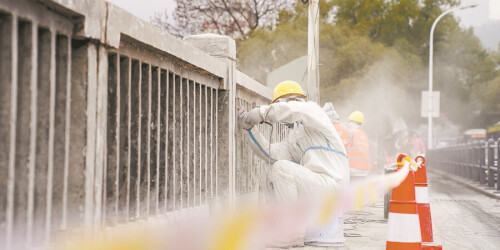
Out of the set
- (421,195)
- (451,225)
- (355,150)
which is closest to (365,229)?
(451,225)

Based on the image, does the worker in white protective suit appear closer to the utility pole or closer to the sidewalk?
the sidewalk

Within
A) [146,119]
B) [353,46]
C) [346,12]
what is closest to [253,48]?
[353,46]

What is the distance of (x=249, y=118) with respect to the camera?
693 centimetres

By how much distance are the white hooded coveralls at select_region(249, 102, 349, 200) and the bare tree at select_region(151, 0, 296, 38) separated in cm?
2809

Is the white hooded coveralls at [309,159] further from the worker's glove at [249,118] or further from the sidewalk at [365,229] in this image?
the sidewalk at [365,229]

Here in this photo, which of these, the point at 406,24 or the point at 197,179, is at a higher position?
the point at 406,24

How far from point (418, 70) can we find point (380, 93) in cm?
550

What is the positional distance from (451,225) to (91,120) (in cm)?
721

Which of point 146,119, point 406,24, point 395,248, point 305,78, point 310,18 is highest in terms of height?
point 406,24

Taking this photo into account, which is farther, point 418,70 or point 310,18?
point 418,70

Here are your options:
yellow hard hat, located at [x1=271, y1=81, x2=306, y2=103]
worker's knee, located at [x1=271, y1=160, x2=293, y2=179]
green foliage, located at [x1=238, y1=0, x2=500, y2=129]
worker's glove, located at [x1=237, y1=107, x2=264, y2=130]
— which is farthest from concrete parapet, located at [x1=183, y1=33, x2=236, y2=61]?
green foliage, located at [x1=238, y1=0, x2=500, y2=129]

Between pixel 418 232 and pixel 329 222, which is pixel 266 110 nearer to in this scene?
pixel 329 222

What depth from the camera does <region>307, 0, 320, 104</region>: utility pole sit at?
11.8 meters

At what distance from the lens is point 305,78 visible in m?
12.0
